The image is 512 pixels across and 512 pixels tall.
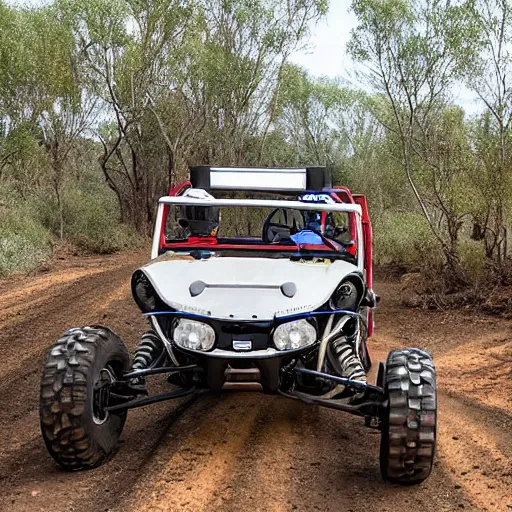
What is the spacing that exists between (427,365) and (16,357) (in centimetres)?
462

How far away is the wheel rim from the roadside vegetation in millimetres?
7226

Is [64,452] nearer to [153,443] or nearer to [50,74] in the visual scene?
[153,443]

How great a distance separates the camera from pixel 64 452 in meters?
3.73

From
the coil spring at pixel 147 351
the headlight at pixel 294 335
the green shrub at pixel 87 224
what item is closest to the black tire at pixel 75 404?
the coil spring at pixel 147 351

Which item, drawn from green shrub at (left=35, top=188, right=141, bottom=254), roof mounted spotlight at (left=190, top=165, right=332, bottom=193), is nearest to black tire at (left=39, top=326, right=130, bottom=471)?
roof mounted spotlight at (left=190, top=165, right=332, bottom=193)

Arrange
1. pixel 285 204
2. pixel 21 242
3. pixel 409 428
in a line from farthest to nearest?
pixel 21 242 → pixel 285 204 → pixel 409 428

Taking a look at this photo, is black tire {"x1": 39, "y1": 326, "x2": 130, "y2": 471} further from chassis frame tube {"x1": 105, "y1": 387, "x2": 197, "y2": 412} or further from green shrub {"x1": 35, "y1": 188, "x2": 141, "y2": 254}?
green shrub {"x1": 35, "y1": 188, "x2": 141, "y2": 254}

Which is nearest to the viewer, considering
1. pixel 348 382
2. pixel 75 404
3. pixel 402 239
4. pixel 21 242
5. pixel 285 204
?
pixel 75 404

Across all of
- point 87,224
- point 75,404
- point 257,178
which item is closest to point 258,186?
point 257,178

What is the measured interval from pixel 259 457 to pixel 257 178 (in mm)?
2403

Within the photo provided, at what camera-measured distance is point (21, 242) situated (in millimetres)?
16047

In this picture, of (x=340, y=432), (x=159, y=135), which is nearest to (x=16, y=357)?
(x=340, y=432)

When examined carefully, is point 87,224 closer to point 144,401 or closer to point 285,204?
point 285,204

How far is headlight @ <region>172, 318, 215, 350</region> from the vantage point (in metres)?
3.80
